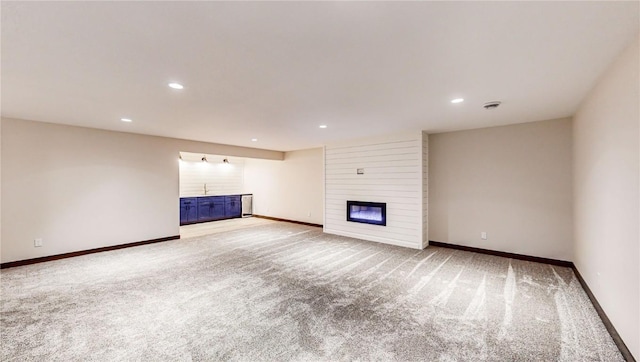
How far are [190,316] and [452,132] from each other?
5.43 metres

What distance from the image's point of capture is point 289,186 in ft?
28.4

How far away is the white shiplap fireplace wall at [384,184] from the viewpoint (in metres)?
5.29

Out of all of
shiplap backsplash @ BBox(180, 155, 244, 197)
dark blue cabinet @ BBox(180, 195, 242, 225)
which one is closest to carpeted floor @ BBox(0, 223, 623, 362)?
dark blue cabinet @ BBox(180, 195, 242, 225)

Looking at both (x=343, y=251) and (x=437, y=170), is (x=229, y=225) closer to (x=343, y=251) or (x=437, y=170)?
(x=343, y=251)

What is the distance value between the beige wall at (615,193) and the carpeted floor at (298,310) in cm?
37

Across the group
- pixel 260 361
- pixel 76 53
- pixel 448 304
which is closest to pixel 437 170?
pixel 448 304

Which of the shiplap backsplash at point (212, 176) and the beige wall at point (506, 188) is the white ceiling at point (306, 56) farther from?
the shiplap backsplash at point (212, 176)

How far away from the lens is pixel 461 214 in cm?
521

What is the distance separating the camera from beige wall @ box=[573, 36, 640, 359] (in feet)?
6.40

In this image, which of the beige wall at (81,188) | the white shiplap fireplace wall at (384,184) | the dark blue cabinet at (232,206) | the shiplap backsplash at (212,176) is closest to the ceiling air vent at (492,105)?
the white shiplap fireplace wall at (384,184)

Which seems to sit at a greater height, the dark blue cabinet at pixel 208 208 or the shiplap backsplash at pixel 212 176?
the shiplap backsplash at pixel 212 176

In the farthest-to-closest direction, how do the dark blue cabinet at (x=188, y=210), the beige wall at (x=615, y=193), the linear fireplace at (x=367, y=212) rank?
the dark blue cabinet at (x=188, y=210), the linear fireplace at (x=367, y=212), the beige wall at (x=615, y=193)

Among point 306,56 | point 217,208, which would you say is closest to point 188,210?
point 217,208

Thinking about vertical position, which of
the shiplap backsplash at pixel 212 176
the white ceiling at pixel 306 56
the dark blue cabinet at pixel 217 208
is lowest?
the dark blue cabinet at pixel 217 208
